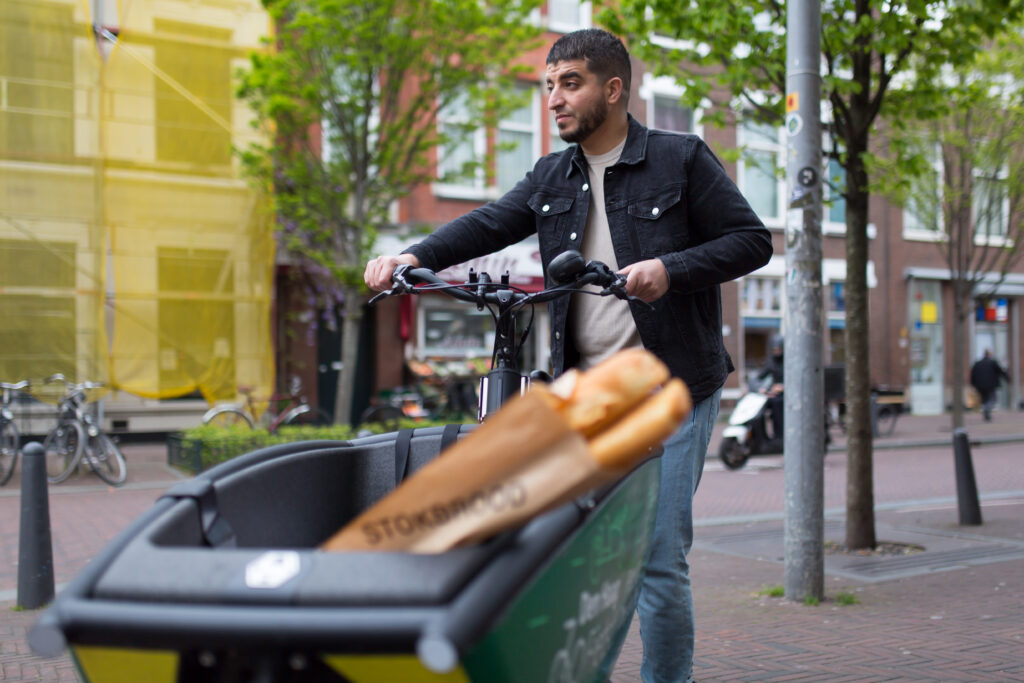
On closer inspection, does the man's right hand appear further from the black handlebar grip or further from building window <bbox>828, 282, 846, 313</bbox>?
building window <bbox>828, 282, 846, 313</bbox>

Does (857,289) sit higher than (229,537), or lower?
higher

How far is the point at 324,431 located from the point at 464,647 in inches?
360

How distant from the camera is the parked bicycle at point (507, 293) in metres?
2.23

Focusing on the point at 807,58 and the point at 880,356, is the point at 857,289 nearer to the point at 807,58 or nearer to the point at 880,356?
the point at 807,58

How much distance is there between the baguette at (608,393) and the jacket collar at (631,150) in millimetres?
1334

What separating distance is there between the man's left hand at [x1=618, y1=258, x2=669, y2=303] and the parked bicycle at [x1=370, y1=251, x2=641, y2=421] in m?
0.02

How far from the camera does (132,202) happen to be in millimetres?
13109

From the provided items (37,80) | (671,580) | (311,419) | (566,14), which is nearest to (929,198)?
(566,14)

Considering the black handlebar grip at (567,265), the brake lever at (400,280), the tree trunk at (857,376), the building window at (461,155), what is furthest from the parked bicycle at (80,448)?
the black handlebar grip at (567,265)

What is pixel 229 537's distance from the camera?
5.62ft

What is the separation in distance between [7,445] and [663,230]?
974 cm

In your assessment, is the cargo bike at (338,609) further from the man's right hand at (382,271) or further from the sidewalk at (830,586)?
the sidewalk at (830,586)

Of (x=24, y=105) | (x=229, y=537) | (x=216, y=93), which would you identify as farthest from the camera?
(x=216, y=93)

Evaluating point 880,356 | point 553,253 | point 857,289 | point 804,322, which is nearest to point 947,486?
point 857,289
